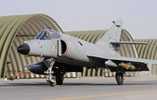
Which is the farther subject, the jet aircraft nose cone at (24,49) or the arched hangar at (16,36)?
the arched hangar at (16,36)

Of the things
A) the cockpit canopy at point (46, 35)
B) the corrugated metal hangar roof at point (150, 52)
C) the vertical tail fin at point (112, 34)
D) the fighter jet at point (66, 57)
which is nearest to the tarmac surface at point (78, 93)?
the fighter jet at point (66, 57)

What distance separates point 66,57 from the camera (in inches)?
829

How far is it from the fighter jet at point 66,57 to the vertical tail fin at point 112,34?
60 cm

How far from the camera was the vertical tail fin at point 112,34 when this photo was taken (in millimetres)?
27486

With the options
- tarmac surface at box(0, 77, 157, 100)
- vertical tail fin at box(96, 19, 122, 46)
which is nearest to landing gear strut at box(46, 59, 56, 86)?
tarmac surface at box(0, 77, 157, 100)

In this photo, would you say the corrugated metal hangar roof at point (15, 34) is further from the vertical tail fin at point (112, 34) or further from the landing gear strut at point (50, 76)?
the landing gear strut at point (50, 76)

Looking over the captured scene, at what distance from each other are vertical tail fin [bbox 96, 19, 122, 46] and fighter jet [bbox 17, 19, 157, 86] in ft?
1.98

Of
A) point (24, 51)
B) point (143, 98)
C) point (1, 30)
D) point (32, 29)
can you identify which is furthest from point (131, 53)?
point (143, 98)

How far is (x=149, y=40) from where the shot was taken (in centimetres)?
6919

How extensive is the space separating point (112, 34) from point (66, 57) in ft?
27.1

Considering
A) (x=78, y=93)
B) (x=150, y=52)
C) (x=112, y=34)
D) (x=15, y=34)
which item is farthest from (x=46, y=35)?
(x=150, y=52)

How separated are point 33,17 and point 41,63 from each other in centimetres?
1917

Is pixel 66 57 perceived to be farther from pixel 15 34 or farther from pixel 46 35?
pixel 15 34

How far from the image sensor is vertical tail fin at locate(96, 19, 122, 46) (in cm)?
2749
